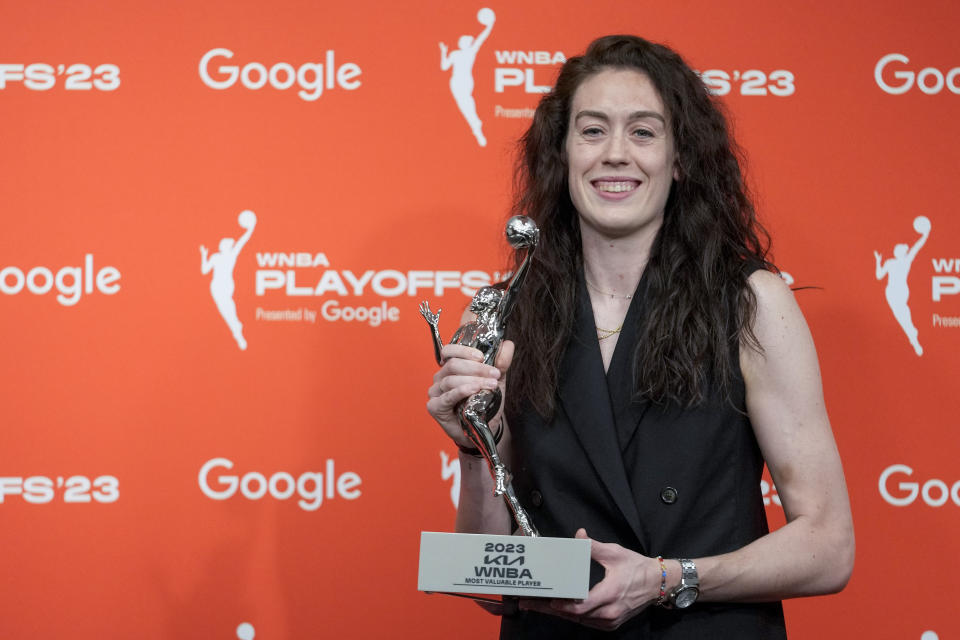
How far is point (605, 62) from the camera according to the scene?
168cm

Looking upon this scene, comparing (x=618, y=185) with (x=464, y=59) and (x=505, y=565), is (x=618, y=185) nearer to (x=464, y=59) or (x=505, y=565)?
(x=505, y=565)

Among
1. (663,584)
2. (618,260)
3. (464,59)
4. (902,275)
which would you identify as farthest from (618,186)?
(902,275)

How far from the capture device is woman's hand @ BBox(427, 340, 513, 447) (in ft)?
4.61

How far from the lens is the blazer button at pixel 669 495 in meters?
1.46

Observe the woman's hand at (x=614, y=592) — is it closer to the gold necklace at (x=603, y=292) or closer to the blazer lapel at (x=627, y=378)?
the blazer lapel at (x=627, y=378)

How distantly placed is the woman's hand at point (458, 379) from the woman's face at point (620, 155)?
0.31m

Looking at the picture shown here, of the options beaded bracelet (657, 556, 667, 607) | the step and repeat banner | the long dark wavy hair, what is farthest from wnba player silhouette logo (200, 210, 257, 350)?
beaded bracelet (657, 556, 667, 607)

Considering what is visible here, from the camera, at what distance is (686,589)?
138cm

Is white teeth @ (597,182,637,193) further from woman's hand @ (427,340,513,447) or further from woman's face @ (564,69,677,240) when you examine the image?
woman's hand @ (427,340,513,447)

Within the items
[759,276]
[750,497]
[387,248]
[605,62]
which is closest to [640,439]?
[750,497]

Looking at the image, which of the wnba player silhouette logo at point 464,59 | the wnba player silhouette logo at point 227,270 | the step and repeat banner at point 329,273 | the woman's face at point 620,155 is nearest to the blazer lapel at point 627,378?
the woman's face at point 620,155

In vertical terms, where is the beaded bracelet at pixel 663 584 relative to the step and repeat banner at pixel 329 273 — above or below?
below

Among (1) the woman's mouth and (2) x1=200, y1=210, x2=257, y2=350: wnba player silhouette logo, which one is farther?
(2) x1=200, y1=210, x2=257, y2=350: wnba player silhouette logo

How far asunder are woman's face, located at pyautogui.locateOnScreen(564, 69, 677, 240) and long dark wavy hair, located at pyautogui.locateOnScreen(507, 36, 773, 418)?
3cm
